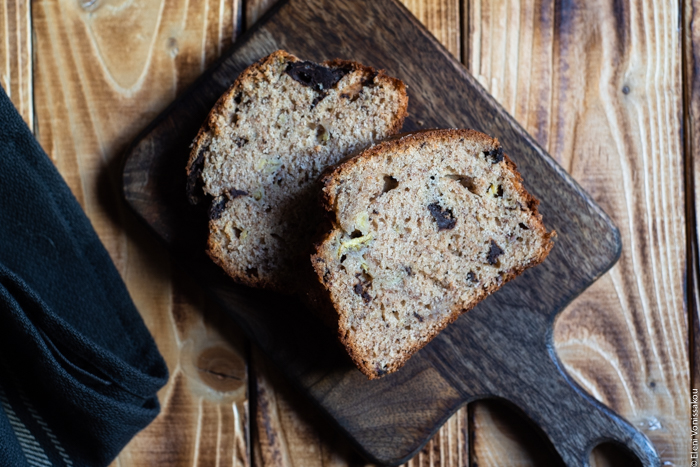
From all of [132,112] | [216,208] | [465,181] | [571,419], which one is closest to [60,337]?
[216,208]

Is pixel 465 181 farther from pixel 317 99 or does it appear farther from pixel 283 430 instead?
pixel 283 430

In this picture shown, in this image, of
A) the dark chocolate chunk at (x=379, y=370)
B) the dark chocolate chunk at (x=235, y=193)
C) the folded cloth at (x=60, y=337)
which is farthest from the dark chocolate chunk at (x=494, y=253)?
the folded cloth at (x=60, y=337)

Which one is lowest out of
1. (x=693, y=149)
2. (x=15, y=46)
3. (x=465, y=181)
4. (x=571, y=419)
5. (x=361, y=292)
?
(x=571, y=419)

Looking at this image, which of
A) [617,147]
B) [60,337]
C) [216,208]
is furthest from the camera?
[617,147]

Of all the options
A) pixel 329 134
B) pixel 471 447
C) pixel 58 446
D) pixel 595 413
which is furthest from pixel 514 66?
pixel 58 446

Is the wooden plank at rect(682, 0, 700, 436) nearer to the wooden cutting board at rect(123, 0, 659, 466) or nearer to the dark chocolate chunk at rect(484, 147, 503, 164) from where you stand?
Answer: the wooden cutting board at rect(123, 0, 659, 466)

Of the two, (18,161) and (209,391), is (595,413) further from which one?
(18,161)

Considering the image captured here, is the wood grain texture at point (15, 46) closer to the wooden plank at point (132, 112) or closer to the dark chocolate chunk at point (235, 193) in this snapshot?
the wooden plank at point (132, 112)
